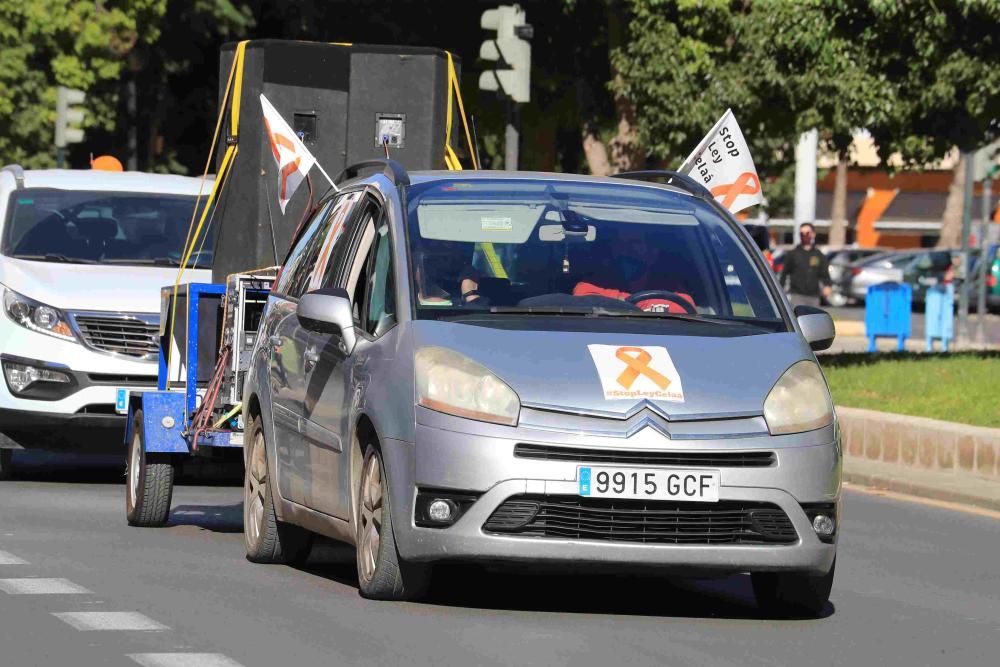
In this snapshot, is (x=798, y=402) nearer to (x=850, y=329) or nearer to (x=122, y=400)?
(x=122, y=400)

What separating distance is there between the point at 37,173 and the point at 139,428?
4509mm

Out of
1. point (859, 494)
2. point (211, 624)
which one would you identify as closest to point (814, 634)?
point (211, 624)

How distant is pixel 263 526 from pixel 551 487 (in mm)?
2452

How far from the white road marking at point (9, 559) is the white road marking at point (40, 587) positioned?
0.63 m

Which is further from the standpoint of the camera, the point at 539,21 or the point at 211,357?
the point at 539,21

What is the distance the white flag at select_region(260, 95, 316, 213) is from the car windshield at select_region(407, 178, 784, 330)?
13.1 feet

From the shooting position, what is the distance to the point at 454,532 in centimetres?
874

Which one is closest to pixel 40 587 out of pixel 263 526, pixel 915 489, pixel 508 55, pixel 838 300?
pixel 263 526

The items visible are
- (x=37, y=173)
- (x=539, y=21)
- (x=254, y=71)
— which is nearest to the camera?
(x=254, y=71)

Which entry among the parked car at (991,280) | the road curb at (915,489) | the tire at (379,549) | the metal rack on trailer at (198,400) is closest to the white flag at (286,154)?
the metal rack on trailer at (198,400)

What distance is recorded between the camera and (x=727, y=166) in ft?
60.5

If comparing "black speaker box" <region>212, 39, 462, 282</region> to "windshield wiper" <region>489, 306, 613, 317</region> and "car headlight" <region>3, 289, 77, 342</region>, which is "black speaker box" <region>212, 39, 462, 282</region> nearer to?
"car headlight" <region>3, 289, 77, 342</region>

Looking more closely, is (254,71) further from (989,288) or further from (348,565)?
(989,288)

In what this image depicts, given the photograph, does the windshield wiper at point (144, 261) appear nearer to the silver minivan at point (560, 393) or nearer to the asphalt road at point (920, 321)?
the silver minivan at point (560, 393)
